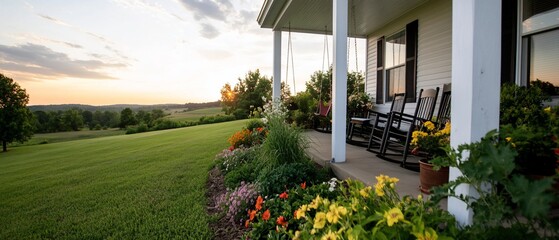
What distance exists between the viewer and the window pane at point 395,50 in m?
5.51

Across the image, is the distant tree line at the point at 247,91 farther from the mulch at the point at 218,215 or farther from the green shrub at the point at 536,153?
the green shrub at the point at 536,153

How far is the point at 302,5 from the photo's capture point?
16.3 feet

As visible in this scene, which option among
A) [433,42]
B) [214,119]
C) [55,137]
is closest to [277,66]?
[433,42]

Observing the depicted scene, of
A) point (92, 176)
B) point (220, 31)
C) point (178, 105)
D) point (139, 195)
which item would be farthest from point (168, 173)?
point (178, 105)

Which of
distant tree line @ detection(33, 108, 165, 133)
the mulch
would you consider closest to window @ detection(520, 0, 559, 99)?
the mulch

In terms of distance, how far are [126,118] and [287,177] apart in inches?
1216

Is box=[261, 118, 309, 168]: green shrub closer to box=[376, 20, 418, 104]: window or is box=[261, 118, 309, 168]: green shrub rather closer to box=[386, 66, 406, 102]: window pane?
box=[376, 20, 418, 104]: window

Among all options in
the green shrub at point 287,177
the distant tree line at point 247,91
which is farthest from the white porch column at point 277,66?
the distant tree line at point 247,91

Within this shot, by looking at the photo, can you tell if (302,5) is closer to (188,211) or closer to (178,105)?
(188,211)

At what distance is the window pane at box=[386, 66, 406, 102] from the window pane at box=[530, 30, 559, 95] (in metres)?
2.46

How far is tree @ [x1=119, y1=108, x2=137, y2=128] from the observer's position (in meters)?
28.4

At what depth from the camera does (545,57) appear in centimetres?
278

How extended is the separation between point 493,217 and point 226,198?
2465 mm

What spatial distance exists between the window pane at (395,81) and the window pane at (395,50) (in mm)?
146
